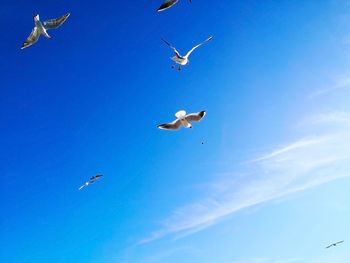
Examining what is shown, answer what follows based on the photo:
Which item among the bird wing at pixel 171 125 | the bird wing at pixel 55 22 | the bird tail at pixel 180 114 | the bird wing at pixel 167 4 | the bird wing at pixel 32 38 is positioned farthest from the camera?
the bird wing at pixel 32 38

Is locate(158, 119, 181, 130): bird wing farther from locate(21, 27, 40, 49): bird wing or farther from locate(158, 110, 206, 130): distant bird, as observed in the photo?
locate(21, 27, 40, 49): bird wing

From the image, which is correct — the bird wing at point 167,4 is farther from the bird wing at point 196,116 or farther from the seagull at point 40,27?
the bird wing at point 196,116

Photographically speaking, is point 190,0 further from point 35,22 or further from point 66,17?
Result: point 35,22

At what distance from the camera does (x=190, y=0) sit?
26.5 metres

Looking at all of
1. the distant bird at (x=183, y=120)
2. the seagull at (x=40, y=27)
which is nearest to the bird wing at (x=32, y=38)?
the seagull at (x=40, y=27)

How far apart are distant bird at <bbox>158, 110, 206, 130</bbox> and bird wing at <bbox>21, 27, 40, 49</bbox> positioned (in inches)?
542

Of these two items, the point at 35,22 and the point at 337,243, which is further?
the point at 337,243

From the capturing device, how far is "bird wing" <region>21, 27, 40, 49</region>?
114ft

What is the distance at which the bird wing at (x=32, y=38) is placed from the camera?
3462cm

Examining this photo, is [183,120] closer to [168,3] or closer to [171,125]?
[171,125]

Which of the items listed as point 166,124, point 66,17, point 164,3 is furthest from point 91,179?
point 164,3

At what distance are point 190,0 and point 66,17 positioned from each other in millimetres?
12053

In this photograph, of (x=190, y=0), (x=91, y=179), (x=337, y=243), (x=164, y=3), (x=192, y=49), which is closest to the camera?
(x=190, y=0)

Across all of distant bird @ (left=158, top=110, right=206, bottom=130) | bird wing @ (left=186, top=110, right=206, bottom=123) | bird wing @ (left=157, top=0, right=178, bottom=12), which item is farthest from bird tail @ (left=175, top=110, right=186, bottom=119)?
bird wing @ (left=157, top=0, right=178, bottom=12)
